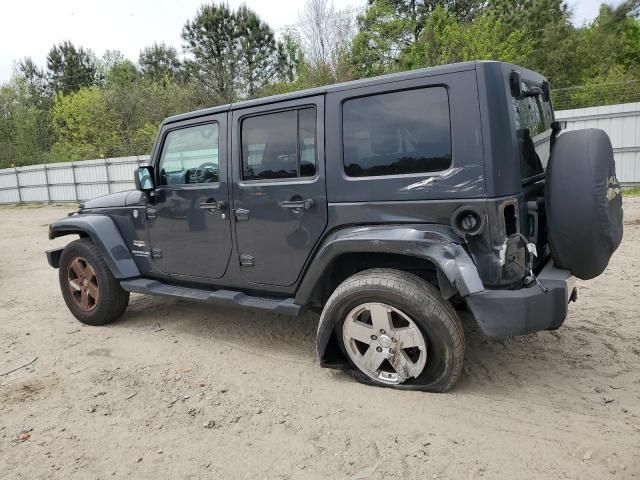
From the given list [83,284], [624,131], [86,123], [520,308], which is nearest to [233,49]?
[86,123]

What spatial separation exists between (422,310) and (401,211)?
611 millimetres

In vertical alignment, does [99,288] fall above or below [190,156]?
Answer: below

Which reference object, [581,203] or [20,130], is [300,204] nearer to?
[581,203]

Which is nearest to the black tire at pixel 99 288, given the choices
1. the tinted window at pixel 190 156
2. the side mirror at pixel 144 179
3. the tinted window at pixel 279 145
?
the side mirror at pixel 144 179

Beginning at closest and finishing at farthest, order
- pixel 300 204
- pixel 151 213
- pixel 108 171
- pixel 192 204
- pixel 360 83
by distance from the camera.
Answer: pixel 360 83, pixel 300 204, pixel 192 204, pixel 151 213, pixel 108 171

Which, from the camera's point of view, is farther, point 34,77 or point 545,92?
point 34,77

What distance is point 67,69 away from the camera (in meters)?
42.2

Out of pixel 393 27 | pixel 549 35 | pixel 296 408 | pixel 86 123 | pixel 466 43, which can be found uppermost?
→ pixel 393 27

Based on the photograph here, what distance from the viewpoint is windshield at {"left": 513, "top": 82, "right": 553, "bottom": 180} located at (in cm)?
293

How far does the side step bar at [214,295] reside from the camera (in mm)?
3551

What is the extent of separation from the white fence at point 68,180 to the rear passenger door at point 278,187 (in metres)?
16.7

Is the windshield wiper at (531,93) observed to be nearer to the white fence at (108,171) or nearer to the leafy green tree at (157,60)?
the white fence at (108,171)

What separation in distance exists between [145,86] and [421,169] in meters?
36.1

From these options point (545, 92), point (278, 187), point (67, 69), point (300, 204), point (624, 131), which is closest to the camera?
point (300, 204)
